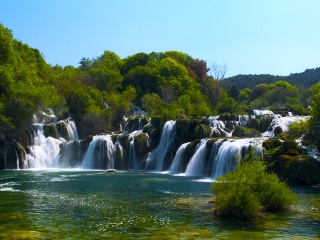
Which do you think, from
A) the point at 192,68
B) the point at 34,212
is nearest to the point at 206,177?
the point at 34,212

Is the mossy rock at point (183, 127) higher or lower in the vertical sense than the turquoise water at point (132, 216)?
higher

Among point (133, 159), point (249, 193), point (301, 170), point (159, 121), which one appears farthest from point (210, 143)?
point (249, 193)

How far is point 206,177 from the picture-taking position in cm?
4153

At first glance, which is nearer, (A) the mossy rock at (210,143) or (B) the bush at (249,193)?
(B) the bush at (249,193)

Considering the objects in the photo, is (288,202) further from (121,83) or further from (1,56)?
(121,83)

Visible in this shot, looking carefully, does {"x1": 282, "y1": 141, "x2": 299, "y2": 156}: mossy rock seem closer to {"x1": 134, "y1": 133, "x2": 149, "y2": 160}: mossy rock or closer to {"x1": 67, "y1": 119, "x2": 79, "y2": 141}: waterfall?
{"x1": 134, "y1": 133, "x2": 149, "y2": 160}: mossy rock

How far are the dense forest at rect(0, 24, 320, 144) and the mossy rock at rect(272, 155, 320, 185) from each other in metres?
4.96

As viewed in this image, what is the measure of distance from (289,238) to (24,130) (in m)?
42.4

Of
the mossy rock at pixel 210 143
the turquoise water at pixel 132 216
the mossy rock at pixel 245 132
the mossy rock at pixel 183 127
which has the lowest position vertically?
the turquoise water at pixel 132 216

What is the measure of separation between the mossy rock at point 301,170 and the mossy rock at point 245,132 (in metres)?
15.1

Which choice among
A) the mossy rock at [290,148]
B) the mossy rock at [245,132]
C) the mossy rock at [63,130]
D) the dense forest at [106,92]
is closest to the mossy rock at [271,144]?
the mossy rock at [290,148]

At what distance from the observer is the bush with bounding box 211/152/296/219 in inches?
809

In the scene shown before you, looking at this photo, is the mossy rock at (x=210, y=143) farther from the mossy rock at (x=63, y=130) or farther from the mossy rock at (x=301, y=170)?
the mossy rock at (x=63, y=130)

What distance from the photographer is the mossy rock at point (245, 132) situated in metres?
50.6
